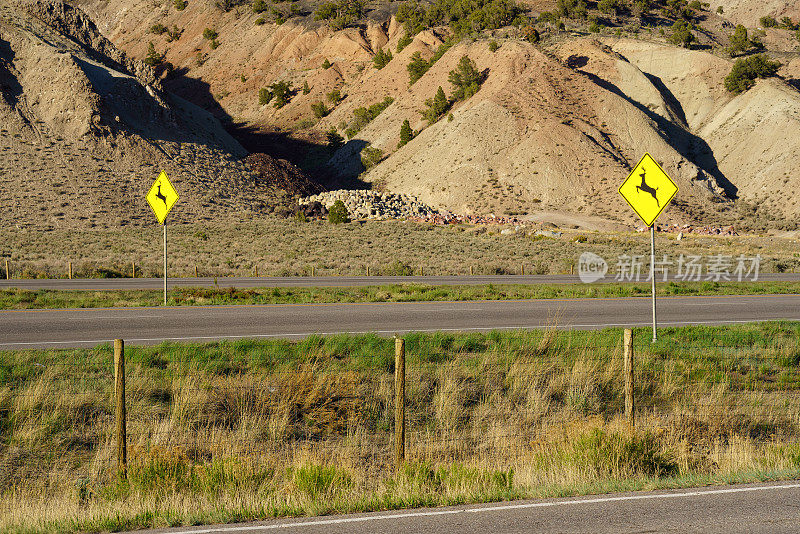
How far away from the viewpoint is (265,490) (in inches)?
280

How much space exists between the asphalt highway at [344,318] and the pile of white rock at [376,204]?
4202cm

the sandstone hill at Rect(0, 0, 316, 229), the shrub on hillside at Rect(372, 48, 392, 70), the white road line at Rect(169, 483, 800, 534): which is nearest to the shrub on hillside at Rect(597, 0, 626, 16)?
the shrub on hillside at Rect(372, 48, 392, 70)

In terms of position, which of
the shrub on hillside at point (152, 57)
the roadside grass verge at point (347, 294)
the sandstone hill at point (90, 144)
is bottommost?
the roadside grass verge at point (347, 294)

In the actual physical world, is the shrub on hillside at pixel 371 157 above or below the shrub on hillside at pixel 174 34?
below

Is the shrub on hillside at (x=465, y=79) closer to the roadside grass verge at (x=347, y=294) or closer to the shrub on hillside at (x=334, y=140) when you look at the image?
the shrub on hillside at (x=334, y=140)

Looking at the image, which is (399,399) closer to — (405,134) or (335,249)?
(335,249)

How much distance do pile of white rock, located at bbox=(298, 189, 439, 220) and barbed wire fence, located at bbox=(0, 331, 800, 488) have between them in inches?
1968

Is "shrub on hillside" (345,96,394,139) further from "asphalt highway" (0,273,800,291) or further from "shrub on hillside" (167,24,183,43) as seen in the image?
"asphalt highway" (0,273,800,291)

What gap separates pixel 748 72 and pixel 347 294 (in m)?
77.0

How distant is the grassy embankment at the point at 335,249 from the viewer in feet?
116

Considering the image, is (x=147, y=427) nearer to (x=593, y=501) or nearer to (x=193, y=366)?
(x=193, y=366)

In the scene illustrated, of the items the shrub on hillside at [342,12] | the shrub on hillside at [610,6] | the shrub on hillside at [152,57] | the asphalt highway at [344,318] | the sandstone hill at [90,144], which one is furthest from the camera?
the shrub on hillside at [152,57]

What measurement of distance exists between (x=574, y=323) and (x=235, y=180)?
5730cm

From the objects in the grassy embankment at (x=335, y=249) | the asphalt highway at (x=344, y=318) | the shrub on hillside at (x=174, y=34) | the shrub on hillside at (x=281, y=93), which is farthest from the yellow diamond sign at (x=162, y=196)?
the shrub on hillside at (x=174, y=34)
